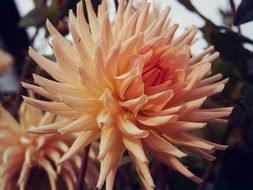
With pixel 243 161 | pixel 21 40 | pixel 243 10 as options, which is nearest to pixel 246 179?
pixel 243 161

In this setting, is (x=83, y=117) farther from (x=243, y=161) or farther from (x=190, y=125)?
(x=243, y=161)

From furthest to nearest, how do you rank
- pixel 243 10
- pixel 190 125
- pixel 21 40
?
1. pixel 21 40
2. pixel 243 10
3. pixel 190 125

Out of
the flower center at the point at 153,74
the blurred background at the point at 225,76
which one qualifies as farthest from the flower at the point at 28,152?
the flower center at the point at 153,74

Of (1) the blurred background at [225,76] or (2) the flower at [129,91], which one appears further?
(1) the blurred background at [225,76]

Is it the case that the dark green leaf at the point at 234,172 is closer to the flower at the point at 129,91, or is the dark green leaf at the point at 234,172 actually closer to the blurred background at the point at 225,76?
the blurred background at the point at 225,76

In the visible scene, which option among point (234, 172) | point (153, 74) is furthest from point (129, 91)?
point (234, 172)

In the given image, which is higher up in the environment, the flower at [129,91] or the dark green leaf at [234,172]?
the flower at [129,91]

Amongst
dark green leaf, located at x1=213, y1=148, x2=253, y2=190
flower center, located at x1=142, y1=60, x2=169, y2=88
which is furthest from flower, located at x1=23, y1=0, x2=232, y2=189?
dark green leaf, located at x1=213, y1=148, x2=253, y2=190
